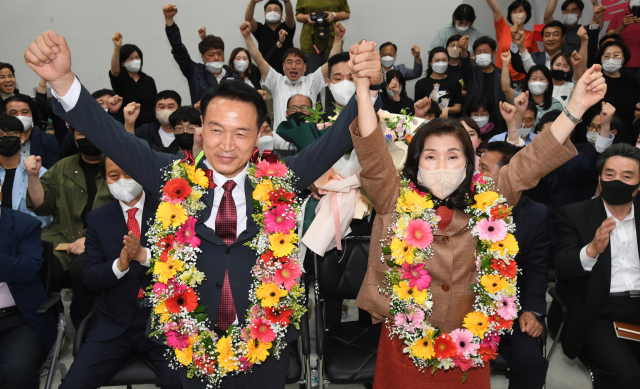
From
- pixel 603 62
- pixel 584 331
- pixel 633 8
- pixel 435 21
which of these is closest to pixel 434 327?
pixel 584 331

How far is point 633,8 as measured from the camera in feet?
22.5

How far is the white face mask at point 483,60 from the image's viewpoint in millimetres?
6547

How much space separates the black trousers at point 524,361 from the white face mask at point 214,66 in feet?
15.0

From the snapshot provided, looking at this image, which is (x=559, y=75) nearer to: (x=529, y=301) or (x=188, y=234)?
(x=529, y=301)

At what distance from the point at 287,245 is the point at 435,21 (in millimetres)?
7492

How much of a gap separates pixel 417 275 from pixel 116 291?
5.92 ft

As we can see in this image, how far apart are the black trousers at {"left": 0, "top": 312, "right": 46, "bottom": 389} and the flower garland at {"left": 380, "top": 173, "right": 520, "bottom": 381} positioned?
7.04 ft

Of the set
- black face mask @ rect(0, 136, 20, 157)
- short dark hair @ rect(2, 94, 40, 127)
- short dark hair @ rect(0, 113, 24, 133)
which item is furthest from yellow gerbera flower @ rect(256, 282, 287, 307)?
short dark hair @ rect(2, 94, 40, 127)

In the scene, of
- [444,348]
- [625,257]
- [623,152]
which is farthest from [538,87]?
[444,348]

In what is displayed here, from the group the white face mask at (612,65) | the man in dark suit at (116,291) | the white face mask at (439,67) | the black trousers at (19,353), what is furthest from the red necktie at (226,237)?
the white face mask at (612,65)

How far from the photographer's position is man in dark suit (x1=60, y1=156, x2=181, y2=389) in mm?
2695

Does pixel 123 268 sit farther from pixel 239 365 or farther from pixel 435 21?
pixel 435 21

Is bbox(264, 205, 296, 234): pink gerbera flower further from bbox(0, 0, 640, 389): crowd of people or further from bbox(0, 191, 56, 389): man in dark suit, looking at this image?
bbox(0, 191, 56, 389): man in dark suit

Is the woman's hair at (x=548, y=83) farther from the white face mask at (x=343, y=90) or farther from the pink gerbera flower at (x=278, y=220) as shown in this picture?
the pink gerbera flower at (x=278, y=220)
